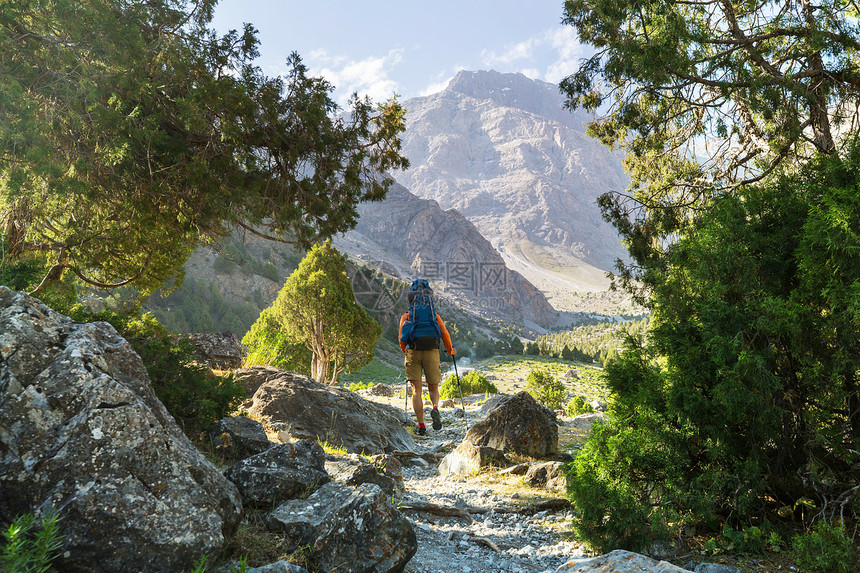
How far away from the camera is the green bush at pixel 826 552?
2.91 m

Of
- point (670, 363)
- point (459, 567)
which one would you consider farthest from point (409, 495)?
point (670, 363)

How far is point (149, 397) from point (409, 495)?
354cm

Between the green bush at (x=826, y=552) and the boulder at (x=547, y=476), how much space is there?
10.5 feet

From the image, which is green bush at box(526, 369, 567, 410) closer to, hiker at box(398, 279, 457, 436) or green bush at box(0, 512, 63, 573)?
hiker at box(398, 279, 457, 436)

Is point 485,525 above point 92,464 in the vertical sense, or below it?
below

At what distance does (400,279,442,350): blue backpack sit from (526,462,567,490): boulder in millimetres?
2835

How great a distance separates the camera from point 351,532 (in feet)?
10.6

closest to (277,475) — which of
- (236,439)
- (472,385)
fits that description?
(236,439)

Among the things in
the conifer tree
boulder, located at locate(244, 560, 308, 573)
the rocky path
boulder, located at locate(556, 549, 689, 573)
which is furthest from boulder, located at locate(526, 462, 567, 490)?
the conifer tree

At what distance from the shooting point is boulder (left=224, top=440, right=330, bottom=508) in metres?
3.64

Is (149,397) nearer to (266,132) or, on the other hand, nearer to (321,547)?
(321,547)

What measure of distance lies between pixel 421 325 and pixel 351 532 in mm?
5408

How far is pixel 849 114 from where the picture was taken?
6.32 meters

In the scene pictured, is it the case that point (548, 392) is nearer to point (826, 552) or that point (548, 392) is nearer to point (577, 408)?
point (577, 408)
